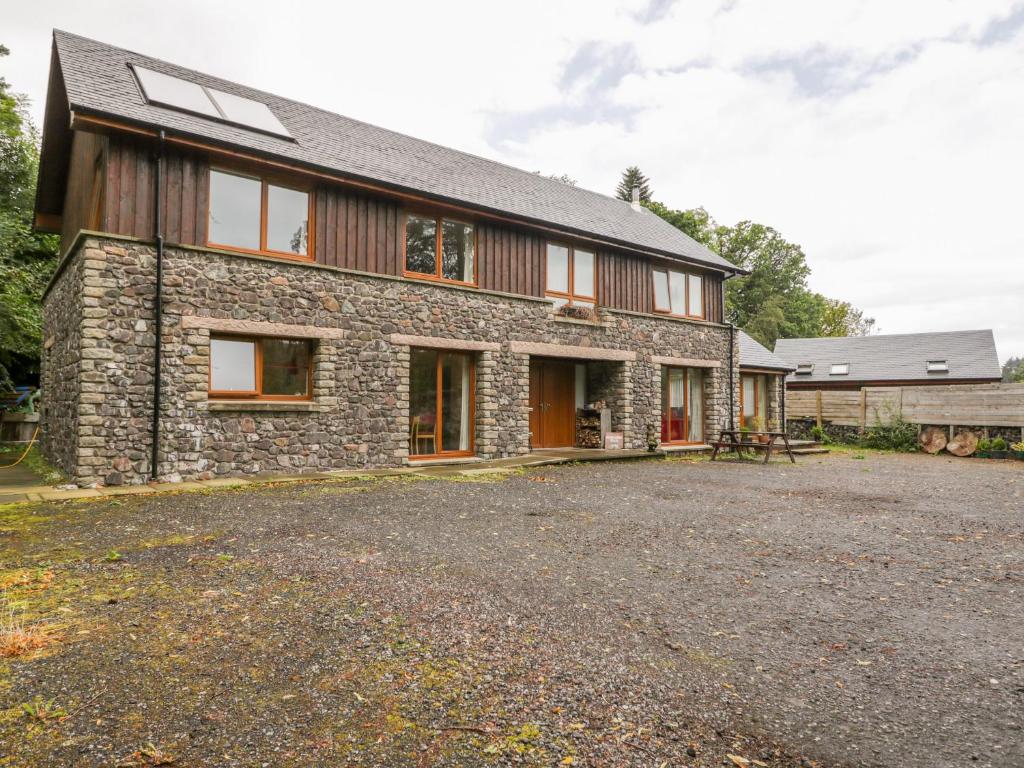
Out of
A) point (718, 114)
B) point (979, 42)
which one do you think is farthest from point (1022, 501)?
point (718, 114)

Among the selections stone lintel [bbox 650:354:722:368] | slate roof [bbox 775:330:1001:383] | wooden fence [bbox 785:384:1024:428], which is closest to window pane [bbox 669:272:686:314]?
stone lintel [bbox 650:354:722:368]

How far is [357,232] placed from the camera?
35.4 ft

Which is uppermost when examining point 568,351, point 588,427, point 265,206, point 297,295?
point 265,206

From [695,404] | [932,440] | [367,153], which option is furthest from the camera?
[932,440]

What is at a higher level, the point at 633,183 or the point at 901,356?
the point at 633,183

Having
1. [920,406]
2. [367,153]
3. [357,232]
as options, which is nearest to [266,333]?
[357,232]

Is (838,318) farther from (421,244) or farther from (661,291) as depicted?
(421,244)

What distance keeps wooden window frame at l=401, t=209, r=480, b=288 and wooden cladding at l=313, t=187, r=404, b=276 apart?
0.11m

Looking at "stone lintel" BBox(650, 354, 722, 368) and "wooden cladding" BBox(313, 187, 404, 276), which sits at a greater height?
"wooden cladding" BBox(313, 187, 404, 276)

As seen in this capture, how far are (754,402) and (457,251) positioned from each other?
12.9 meters

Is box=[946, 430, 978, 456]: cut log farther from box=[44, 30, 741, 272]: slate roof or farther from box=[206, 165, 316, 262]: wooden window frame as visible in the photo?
box=[206, 165, 316, 262]: wooden window frame

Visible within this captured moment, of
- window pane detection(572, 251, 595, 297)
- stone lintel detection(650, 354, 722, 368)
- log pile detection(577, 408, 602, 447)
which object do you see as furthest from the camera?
stone lintel detection(650, 354, 722, 368)

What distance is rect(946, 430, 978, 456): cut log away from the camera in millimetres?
16203

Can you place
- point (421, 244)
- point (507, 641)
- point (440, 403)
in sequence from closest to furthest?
point (507, 641), point (421, 244), point (440, 403)
